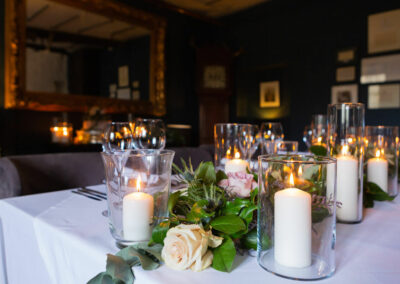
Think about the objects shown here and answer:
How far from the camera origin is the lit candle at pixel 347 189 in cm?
69

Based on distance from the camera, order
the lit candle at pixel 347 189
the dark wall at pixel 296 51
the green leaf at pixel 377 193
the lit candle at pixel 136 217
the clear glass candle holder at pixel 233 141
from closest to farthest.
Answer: the lit candle at pixel 136 217, the lit candle at pixel 347 189, the green leaf at pixel 377 193, the clear glass candle holder at pixel 233 141, the dark wall at pixel 296 51

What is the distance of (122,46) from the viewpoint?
4.29 metres

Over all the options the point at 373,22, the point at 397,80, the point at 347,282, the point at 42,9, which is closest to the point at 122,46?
the point at 42,9

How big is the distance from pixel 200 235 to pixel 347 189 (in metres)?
0.43

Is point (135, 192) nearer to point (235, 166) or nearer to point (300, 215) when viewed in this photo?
point (300, 215)

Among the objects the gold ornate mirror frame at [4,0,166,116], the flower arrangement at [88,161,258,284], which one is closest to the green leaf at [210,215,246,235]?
the flower arrangement at [88,161,258,284]

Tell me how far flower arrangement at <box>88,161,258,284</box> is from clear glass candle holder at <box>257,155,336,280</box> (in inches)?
2.3

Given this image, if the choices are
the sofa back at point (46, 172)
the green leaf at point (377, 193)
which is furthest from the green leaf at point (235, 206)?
the sofa back at point (46, 172)

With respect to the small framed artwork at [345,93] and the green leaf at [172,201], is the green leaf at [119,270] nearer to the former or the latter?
the green leaf at [172,201]

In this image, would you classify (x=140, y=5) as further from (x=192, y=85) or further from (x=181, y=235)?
(x=181, y=235)

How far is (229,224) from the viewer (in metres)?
0.48

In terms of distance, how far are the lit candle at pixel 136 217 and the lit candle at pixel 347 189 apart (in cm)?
43

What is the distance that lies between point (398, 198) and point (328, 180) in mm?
674

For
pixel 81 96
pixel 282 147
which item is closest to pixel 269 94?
pixel 81 96
